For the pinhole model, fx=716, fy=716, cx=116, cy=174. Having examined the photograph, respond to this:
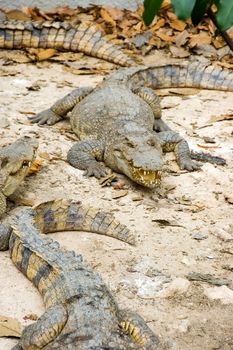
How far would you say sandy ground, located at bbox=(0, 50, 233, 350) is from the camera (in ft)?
14.9

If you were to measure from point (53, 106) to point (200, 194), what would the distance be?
2.17 metres

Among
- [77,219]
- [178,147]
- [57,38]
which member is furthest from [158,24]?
[77,219]

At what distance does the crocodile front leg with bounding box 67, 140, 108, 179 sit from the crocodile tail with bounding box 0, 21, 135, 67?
2673 mm

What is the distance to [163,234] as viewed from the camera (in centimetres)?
554

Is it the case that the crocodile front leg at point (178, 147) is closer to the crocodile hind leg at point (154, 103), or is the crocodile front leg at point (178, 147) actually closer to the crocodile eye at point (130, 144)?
the crocodile hind leg at point (154, 103)

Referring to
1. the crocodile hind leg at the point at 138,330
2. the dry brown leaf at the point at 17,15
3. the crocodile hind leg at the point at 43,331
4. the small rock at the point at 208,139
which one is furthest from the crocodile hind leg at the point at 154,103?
the crocodile hind leg at the point at 43,331

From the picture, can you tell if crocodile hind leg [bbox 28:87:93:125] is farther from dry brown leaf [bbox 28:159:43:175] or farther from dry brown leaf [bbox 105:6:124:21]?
dry brown leaf [bbox 105:6:124:21]

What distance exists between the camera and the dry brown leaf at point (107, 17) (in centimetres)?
999

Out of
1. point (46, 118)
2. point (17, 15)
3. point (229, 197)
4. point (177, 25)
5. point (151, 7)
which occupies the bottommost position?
point (46, 118)

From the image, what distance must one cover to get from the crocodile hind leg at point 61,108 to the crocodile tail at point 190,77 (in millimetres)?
1126

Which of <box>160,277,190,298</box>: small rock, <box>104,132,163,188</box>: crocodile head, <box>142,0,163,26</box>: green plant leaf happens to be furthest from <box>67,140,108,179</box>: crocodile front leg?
<box>142,0,163,26</box>: green plant leaf

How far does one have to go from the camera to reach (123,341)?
394cm

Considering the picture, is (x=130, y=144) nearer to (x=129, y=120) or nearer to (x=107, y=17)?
(x=129, y=120)

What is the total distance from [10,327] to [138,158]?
2.39 meters
